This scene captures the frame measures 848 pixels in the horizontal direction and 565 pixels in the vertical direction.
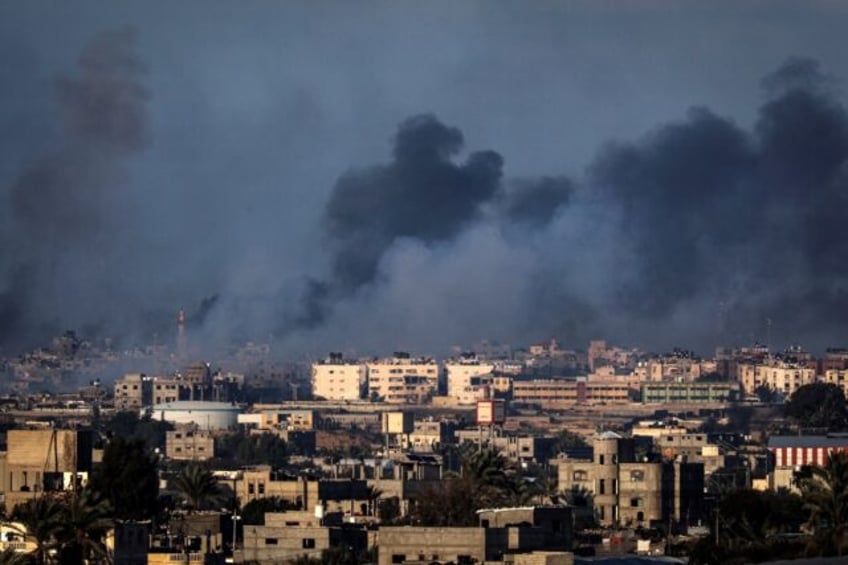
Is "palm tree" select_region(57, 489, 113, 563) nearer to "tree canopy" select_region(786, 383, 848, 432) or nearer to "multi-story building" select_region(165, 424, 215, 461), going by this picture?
"tree canopy" select_region(786, 383, 848, 432)

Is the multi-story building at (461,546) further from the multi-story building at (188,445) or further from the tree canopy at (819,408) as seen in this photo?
the multi-story building at (188,445)

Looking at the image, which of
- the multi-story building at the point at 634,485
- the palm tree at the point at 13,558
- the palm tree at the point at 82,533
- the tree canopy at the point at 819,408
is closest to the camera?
the palm tree at the point at 13,558

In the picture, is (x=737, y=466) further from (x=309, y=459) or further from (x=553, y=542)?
(x=553, y=542)

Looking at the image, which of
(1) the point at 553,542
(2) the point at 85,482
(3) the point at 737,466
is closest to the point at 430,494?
(2) the point at 85,482

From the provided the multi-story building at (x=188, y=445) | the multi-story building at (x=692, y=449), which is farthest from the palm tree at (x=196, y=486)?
the multi-story building at (x=188, y=445)

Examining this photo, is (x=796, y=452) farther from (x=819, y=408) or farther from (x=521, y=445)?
(x=521, y=445)

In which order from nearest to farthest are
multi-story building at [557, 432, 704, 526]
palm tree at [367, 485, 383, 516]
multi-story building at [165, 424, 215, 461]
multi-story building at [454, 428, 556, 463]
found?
palm tree at [367, 485, 383, 516] → multi-story building at [557, 432, 704, 526] → multi-story building at [165, 424, 215, 461] → multi-story building at [454, 428, 556, 463]

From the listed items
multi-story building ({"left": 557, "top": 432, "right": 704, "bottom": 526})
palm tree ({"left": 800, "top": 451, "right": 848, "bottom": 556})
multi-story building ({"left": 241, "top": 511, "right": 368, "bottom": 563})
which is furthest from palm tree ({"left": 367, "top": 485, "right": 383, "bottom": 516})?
palm tree ({"left": 800, "top": 451, "right": 848, "bottom": 556})

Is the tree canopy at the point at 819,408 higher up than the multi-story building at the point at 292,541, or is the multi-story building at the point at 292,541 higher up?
the tree canopy at the point at 819,408
